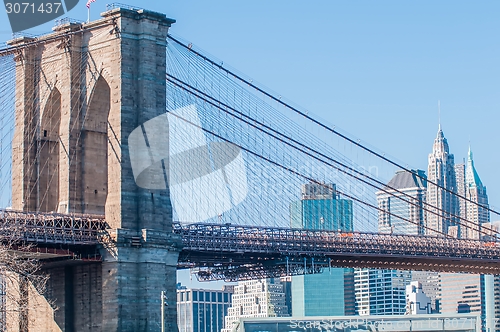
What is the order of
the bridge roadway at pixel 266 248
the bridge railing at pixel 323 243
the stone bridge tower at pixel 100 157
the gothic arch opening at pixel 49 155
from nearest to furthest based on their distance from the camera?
the bridge roadway at pixel 266 248 < the stone bridge tower at pixel 100 157 < the gothic arch opening at pixel 49 155 < the bridge railing at pixel 323 243

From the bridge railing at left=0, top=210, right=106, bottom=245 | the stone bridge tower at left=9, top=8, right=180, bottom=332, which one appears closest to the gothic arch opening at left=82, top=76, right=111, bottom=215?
the stone bridge tower at left=9, top=8, right=180, bottom=332

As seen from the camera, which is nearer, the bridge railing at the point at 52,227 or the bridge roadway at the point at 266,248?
the bridge railing at the point at 52,227

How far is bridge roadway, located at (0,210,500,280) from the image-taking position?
3435 inches

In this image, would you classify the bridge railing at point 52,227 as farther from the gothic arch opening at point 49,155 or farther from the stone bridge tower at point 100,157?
the gothic arch opening at point 49,155

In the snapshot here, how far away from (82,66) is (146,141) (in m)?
8.47

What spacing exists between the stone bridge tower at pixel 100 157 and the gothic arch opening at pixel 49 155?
0.24 feet

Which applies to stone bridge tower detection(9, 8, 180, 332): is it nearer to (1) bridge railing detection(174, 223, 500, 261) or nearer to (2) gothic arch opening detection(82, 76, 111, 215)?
(2) gothic arch opening detection(82, 76, 111, 215)

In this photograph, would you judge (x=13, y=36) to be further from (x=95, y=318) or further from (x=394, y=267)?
(x=394, y=267)

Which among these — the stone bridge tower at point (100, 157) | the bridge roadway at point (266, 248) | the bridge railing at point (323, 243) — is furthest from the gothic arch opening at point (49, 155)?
the bridge railing at point (323, 243)

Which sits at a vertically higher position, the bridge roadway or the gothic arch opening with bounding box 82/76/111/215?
the gothic arch opening with bounding box 82/76/111/215

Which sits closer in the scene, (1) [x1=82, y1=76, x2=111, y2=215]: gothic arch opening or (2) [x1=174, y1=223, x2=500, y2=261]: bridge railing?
(1) [x1=82, y1=76, x2=111, y2=215]: gothic arch opening

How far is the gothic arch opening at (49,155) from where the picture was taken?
9600 cm

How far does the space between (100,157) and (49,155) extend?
437cm

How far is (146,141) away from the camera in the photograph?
89.9 meters
